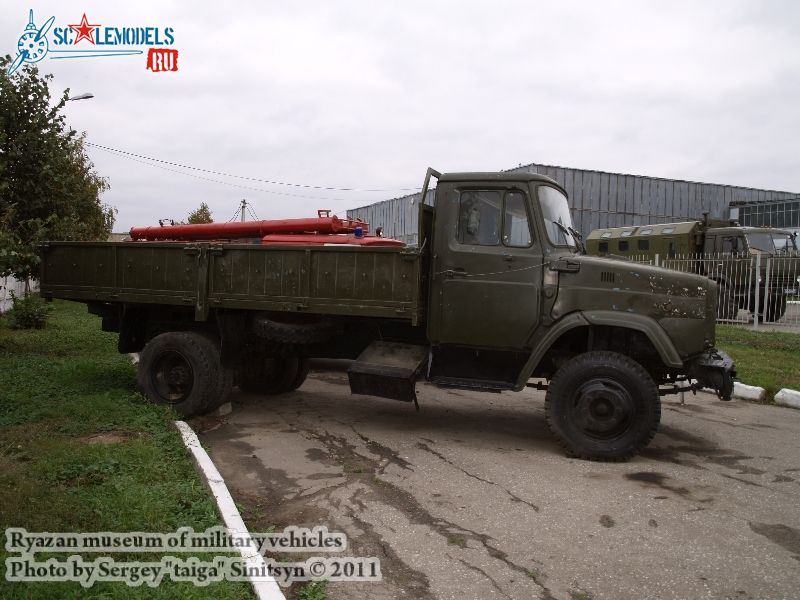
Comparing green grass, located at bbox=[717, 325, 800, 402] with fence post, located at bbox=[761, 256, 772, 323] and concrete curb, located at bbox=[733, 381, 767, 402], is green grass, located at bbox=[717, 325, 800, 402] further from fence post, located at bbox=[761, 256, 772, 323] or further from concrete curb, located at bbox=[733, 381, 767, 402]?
fence post, located at bbox=[761, 256, 772, 323]

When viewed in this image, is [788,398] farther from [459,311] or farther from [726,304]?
[726,304]

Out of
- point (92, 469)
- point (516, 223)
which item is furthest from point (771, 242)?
point (92, 469)

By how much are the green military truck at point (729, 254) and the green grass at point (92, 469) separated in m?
8.37

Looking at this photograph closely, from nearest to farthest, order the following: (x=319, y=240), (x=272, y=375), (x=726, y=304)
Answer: (x=319, y=240)
(x=272, y=375)
(x=726, y=304)

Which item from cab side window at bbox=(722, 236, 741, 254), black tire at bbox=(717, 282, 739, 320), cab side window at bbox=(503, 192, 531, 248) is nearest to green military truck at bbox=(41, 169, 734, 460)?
cab side window at bbox=(503, 192, 531, 248)

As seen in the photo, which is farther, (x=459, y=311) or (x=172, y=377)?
(x=172, y=377)

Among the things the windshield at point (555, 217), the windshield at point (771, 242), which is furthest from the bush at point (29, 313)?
the windshield at point (771, 242)

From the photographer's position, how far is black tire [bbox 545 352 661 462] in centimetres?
536

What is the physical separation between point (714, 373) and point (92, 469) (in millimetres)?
5106

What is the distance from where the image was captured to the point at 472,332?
5953 mm

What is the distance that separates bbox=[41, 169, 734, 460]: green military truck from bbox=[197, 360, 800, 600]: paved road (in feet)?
1.89

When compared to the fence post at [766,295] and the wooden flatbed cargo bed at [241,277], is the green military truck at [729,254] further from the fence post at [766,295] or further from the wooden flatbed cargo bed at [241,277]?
the wooden flatbed cargo bed at [241,277]

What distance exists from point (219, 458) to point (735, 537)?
13.0 ft

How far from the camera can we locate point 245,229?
24.6ft
